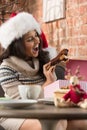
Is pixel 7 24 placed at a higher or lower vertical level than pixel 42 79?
higher

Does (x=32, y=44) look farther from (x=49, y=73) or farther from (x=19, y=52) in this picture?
(x=49, y=73)

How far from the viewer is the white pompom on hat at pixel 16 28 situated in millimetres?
2439

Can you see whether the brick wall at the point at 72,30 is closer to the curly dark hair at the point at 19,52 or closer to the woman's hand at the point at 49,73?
the curly dark hair at the point at 19,52

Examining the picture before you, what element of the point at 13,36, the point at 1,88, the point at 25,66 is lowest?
the point at 1,88

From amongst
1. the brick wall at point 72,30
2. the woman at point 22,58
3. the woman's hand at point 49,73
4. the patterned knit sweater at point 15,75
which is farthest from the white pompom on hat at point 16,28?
the brick wall at point 72,30

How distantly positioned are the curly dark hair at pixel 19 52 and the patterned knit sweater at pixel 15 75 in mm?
43

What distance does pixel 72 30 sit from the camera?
323 cm

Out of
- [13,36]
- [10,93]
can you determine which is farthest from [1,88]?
[13,36]

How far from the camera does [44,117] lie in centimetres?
105

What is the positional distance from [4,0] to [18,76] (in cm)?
239

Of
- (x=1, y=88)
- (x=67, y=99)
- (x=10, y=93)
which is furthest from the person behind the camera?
(x=1, y=88)

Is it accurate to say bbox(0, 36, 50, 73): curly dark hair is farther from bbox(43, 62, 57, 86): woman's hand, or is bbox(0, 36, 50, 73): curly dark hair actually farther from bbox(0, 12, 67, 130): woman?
bbox(43, 62, 57, 86): woman's hand

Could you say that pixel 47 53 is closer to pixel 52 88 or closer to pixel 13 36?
pixel 13 36

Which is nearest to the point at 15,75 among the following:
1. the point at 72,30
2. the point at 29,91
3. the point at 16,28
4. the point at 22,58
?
the point at 22,58
